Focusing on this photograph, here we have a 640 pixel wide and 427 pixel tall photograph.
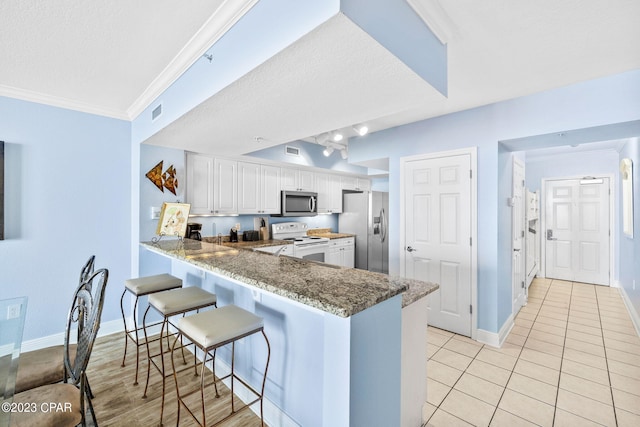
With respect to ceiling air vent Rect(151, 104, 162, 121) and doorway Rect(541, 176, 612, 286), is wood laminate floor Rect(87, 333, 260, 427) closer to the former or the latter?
ceiling air vent Rect(151, 104, 162, 121)

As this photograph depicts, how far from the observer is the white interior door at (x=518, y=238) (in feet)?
10.8

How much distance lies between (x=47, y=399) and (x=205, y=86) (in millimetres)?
1742

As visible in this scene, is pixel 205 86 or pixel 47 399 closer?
pixel 47 399

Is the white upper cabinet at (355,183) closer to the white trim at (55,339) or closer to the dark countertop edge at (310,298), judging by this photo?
the white trim at (55,339)

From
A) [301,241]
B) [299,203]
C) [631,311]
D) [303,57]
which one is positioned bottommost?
[631,311]

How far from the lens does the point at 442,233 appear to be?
3.16 metres

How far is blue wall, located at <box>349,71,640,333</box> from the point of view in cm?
Result: 225

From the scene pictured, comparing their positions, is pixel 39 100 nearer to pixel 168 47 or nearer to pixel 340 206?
pixel 168 47

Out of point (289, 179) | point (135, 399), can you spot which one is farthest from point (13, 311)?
point (289, 179)

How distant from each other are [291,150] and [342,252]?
2.08m

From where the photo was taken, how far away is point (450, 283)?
10.2ft

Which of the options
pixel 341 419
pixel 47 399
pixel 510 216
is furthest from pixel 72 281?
pixel 510 216

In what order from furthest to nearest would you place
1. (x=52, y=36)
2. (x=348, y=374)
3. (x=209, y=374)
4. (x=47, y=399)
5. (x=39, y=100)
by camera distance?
(x=39, y=100) → (x=209, y=374) → (x=52, y=36) → (x=47, y=399) → (x=348, y=374)

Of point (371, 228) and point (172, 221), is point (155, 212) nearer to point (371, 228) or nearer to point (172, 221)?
point (172, 221)
